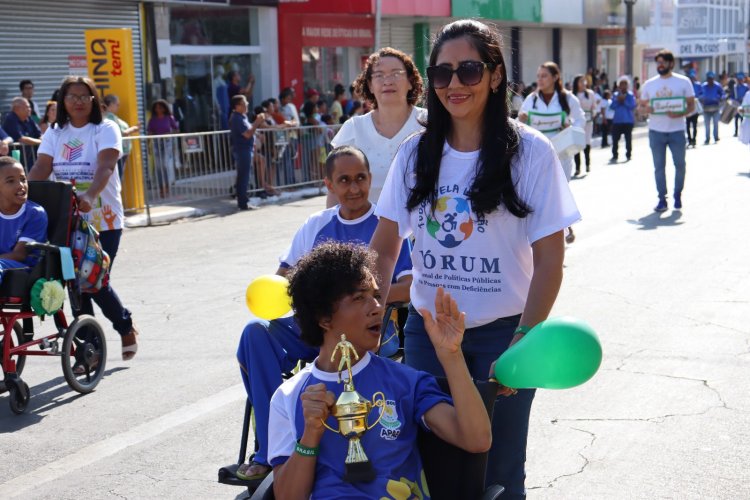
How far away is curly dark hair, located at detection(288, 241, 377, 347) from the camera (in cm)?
325

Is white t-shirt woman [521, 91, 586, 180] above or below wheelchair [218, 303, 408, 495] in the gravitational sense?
above

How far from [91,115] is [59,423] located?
233 centimetres

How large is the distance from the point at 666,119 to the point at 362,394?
37.9ft

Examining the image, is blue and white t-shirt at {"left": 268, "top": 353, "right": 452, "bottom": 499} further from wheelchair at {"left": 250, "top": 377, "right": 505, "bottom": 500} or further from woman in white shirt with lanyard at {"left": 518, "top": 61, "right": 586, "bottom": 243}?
woman in white shirt with lanyard at {"left": 518, "top": 61, "right": 586, "bottom": 243}

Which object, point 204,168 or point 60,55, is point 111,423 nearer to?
point 204,168

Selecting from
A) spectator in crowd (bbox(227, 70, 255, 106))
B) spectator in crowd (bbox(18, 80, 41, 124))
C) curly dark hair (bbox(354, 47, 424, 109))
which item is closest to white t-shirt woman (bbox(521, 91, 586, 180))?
curly dark hair (bbox(354, 47, 424, 109))

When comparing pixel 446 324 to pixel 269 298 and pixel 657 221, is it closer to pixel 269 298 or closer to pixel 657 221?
pixel 269 298

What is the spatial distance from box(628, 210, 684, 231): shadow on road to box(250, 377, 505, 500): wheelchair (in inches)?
387

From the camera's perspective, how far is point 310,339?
3334mm

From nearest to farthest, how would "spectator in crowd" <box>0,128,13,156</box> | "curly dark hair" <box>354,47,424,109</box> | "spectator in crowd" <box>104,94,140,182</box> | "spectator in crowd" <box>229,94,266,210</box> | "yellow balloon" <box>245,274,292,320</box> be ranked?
"yellow balloon" <box>245,274,292,320</box> < "curly dark hair" <box>354,47,424,109</box> < "spectator in crowd" <box>0,128,13,156</box> < "spectator in crowd" <box>104,94,140,182</box> < "spectator in crowd" <box>229,94,266,210</box>

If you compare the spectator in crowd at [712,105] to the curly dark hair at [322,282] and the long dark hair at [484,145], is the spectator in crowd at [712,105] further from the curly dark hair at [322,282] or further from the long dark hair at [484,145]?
the curly dark hair at [322,282]

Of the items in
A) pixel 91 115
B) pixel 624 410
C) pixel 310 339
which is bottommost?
pixel 624 410

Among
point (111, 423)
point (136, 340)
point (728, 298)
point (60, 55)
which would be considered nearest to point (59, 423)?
point (111, 423)

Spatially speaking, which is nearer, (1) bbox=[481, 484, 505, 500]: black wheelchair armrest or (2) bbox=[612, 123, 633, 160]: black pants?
(1) bbox=[481, 484, 505, 500]: black wheelchair armrest
